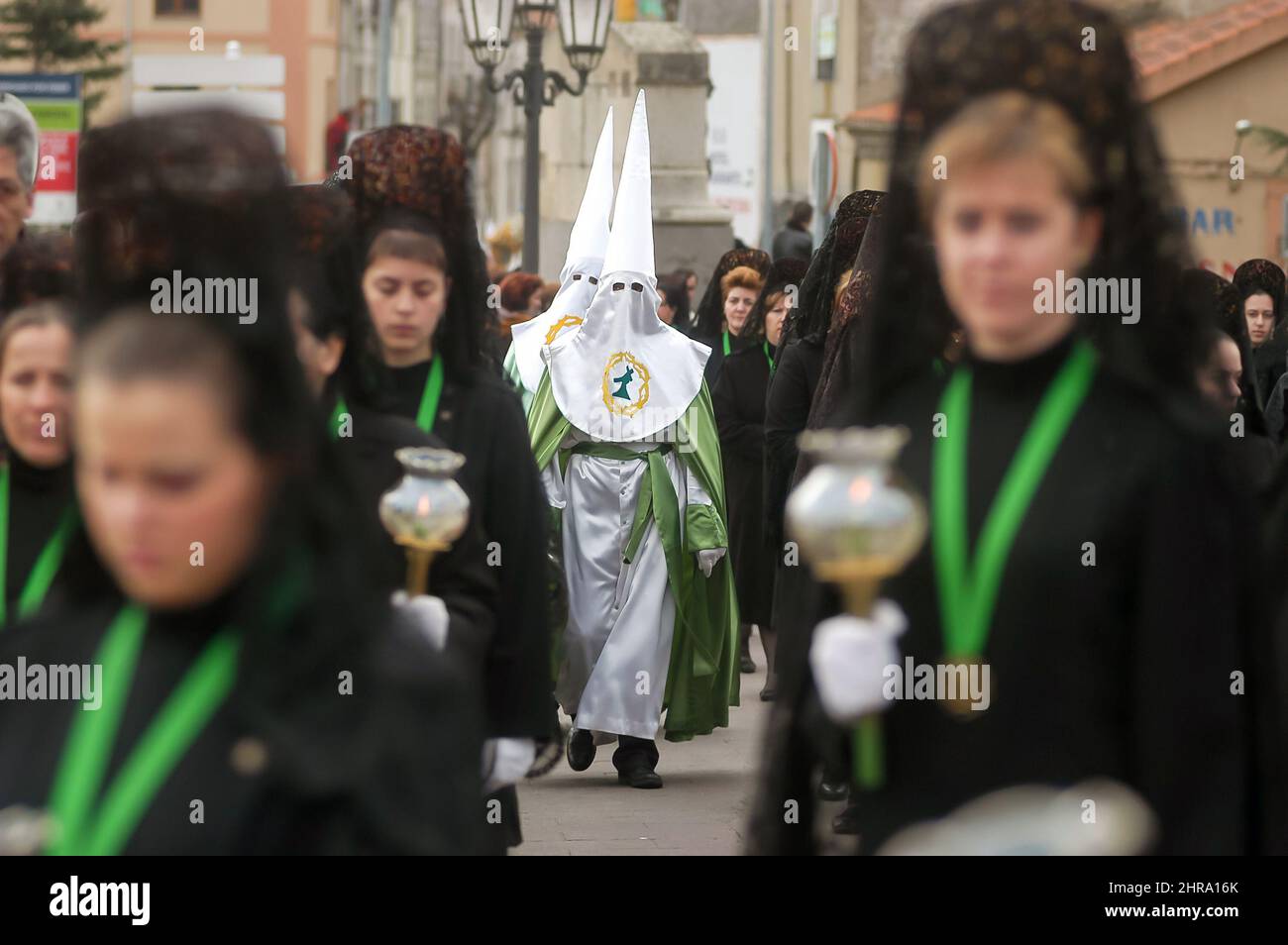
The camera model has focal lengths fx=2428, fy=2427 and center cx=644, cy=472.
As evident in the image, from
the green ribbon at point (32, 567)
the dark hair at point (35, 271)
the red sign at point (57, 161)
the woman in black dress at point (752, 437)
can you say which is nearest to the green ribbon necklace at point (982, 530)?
the green ribbon at point (32, 567)

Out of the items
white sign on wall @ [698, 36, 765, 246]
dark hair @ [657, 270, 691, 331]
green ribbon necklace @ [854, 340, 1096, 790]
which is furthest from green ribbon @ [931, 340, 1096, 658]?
Answer: white sign on wall @ [698, 36, 765, 246]

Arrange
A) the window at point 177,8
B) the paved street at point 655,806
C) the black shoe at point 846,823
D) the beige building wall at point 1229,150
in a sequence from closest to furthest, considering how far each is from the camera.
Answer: the black shoe at point 846,823, the paved street at point 655,806, the beige building wall at point 1229,150, the window at point 177,8

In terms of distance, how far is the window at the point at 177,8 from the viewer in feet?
201

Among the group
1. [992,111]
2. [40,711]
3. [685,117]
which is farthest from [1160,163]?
[685,117]

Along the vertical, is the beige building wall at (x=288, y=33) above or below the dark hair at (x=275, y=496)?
above

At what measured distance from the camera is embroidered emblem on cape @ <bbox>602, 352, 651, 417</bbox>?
9.38 metres

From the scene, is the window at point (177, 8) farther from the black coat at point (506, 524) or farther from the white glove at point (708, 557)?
the black coat at point (506, 524)

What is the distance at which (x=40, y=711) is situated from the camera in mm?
2643

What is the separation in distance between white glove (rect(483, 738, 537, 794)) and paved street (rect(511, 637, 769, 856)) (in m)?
2.47

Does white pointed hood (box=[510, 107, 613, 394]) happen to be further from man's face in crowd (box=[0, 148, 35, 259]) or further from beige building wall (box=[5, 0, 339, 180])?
beige building wall (box=[5, 0, 339, 180])

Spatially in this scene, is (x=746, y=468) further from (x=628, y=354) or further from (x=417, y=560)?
(x=417, y=560)

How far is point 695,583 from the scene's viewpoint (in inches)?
379

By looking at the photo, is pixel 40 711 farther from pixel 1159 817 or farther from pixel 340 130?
pixel 340 130

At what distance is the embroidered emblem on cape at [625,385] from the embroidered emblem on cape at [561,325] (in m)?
0.40
